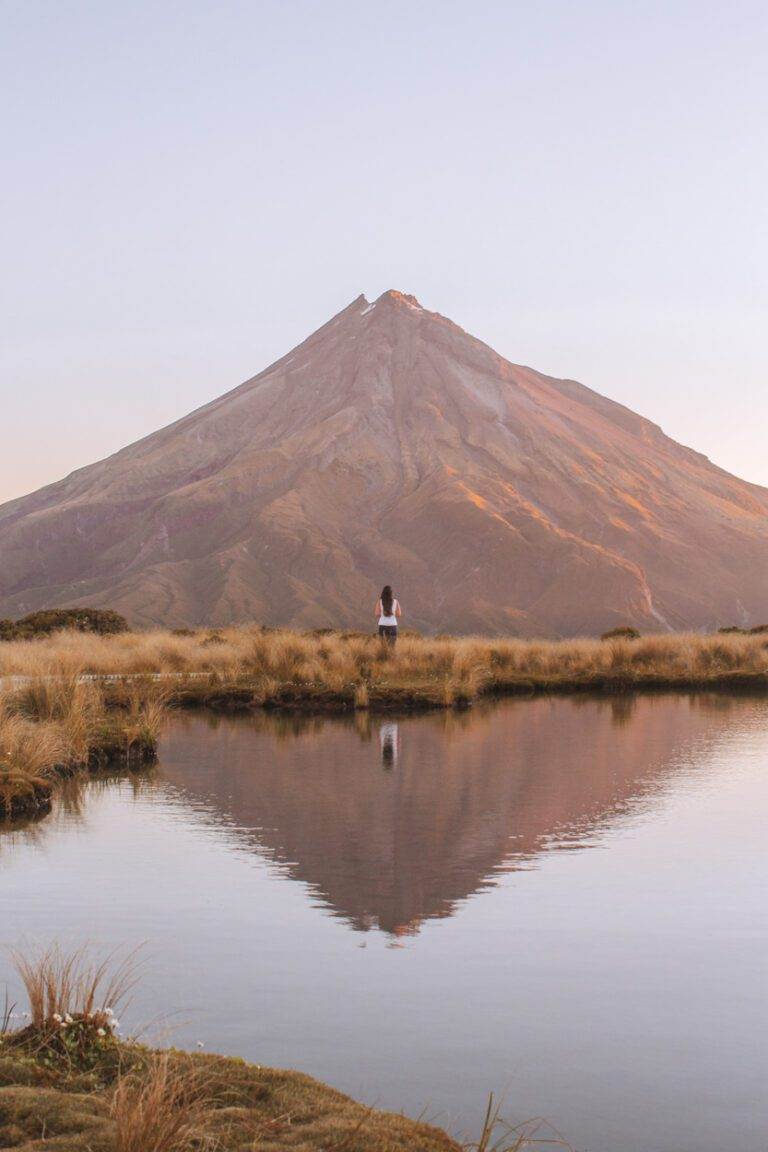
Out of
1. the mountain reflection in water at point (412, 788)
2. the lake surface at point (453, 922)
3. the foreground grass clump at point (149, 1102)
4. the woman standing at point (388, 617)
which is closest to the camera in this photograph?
the foreground grass clump at point (149, 1102)

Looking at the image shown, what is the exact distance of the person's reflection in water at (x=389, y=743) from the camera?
48.5 feet

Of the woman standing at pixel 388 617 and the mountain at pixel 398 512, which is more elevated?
the mountain at pixel 398 512

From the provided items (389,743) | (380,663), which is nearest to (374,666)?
(380,663)

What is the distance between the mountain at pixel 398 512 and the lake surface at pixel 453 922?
95029 millimetres

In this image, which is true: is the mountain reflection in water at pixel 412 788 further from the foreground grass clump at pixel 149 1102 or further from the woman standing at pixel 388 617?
the woman standing at pixel 388 617

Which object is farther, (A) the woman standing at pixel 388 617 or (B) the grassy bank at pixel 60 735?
(A) the woman standing at pixel 388 617

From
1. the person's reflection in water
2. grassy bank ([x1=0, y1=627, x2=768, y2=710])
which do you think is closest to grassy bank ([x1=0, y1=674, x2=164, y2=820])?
grassy bank ([x1=0, y1=627, x2=768, y2=710])

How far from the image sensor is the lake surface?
5395 mm

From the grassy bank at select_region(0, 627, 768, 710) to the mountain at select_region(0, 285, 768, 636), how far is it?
78.6m

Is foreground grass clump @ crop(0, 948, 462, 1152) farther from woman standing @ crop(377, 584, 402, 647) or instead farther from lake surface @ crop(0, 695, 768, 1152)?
woman standing @ crop(377, 584, 402, 647)

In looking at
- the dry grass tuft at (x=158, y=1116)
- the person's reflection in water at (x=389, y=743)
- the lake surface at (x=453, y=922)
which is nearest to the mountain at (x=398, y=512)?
the person's reflection in water at (x=389, y=743)

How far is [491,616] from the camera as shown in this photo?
118 meters

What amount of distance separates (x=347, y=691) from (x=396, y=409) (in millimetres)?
133517

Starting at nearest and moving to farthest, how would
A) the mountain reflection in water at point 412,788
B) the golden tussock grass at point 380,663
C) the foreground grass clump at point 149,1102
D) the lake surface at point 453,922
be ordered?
the foreground grass clump at point 149,1102 → the lake surface at point 453,922 → the mountain reflection in water at point 412,788 → the golden tussock grass at point 380,663
